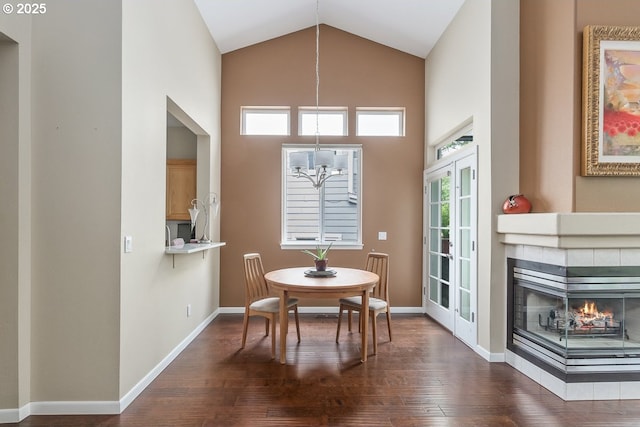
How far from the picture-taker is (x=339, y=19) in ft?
16.7

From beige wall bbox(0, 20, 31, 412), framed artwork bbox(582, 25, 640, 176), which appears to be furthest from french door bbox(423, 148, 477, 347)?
beige wall bbox(0, 20, 31, 412)

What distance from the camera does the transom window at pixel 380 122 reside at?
5.47 meters

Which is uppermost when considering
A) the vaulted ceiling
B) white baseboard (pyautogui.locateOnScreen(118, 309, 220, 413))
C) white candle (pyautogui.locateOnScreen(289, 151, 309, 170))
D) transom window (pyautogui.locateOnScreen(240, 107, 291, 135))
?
the vaulted ceiling

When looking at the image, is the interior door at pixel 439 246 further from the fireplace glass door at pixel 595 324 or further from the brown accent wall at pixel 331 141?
the fireplace glass door at pixel 595 324

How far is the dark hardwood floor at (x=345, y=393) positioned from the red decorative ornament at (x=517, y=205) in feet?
4.69

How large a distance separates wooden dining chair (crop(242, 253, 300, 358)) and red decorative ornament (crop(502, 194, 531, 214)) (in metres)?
2.30

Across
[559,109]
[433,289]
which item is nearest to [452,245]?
[433,289]

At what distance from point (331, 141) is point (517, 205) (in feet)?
9.32

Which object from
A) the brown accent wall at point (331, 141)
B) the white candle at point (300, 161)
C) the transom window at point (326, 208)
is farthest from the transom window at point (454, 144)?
the white candle at point (300, 161)

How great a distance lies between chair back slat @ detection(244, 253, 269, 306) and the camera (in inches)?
151

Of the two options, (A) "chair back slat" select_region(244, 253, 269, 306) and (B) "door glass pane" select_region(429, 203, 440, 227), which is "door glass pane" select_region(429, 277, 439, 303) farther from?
(A) "chair back slat" select_region(244, 253, 269, 306)

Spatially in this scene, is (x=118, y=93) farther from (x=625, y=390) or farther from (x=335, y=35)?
(x=625, y=390)

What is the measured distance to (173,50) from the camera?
3.52 meters

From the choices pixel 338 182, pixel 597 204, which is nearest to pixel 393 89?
pixel 338 182
